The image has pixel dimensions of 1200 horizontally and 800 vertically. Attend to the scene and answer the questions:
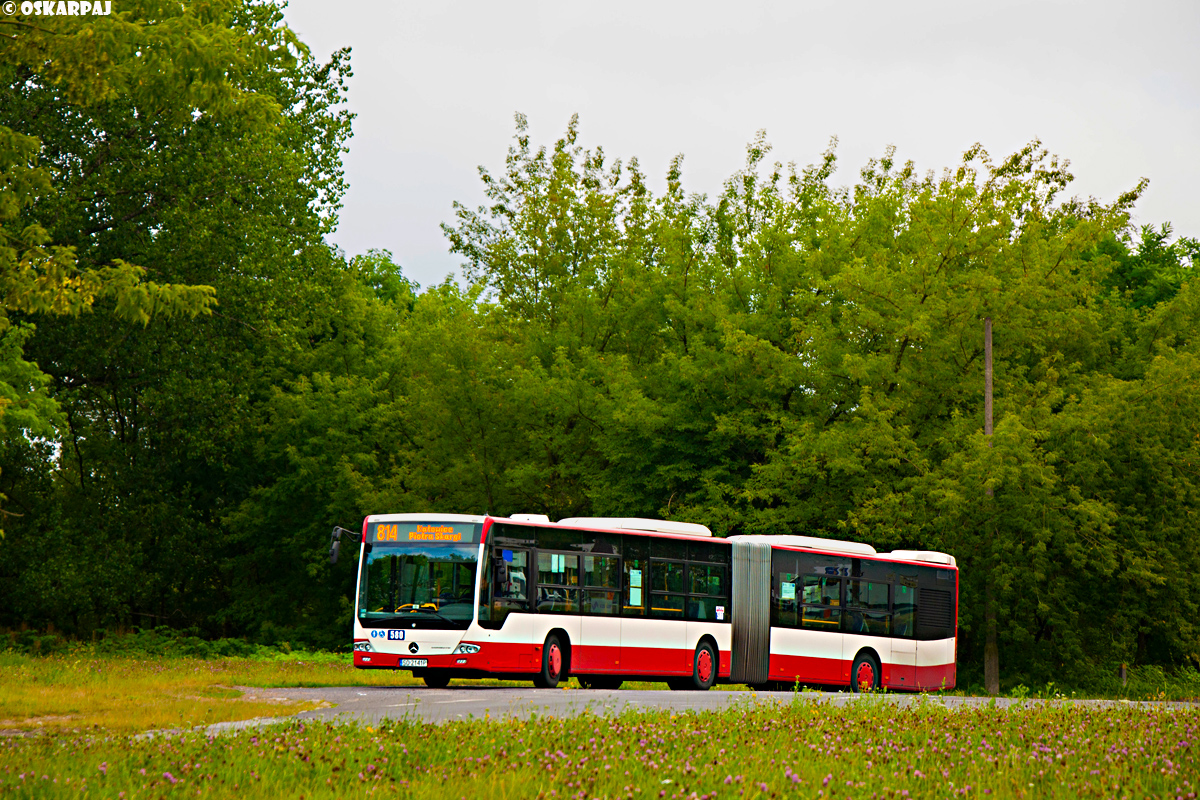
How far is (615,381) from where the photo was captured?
3822 centimetres

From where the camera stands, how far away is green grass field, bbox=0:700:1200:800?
8.73 meters

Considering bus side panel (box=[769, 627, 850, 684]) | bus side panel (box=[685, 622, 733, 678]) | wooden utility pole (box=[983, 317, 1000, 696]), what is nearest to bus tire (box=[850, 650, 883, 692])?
bus side panel (box=[769, 627, 850, 684])

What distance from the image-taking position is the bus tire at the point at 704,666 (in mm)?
26125

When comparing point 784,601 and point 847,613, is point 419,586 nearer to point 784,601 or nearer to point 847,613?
point 784,601

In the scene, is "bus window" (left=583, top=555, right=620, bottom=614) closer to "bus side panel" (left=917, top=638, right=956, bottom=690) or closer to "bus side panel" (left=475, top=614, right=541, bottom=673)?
"bus side panel" (left=475, top=614, right=541, bottom=673)

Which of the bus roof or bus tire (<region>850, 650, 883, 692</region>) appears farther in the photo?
bus tire (<region>850, 650, 883, 692</region>)

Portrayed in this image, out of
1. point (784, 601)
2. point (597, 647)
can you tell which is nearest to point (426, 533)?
point (597, 647)

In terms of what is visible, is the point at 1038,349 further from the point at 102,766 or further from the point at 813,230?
the point at 102,766

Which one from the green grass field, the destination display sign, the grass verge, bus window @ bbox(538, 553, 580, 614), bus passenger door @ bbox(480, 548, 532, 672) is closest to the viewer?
the green grass field

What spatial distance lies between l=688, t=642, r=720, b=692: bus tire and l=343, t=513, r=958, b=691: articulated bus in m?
0.03

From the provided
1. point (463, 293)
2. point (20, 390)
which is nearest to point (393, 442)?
point (463, 293)

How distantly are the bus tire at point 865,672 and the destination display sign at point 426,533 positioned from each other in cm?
970

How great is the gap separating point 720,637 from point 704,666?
0.73 meters

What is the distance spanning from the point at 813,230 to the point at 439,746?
107 feet
